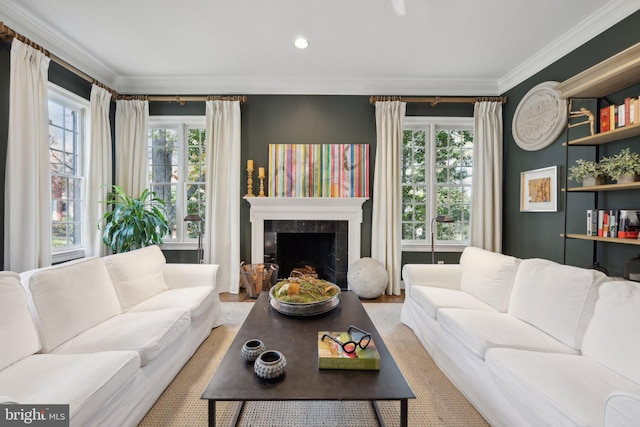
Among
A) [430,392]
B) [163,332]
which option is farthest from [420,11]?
[163,332]

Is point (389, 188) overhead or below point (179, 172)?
below

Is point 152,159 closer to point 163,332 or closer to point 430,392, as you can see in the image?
point 163,332

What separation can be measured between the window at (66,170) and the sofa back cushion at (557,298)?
4.48 metres

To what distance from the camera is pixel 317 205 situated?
388 centimetres

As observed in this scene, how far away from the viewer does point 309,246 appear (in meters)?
4.21

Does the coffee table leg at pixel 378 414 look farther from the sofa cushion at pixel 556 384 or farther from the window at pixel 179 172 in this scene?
the window at pixel 179 172

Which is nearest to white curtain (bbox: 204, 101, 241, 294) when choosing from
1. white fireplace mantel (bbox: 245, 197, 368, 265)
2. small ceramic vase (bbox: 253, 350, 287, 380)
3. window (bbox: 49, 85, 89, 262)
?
white fireplace mantel (bbox: 245, 197, 368, 265)

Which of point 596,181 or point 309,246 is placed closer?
point 596,181

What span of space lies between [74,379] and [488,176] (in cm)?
443

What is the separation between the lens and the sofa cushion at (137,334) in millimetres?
1559

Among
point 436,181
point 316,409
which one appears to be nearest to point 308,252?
point 436,181

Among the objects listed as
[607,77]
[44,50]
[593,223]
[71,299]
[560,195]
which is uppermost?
[44,50]

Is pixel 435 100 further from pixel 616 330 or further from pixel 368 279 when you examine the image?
pixel 616 330

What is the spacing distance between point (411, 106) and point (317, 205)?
1.98 metres
